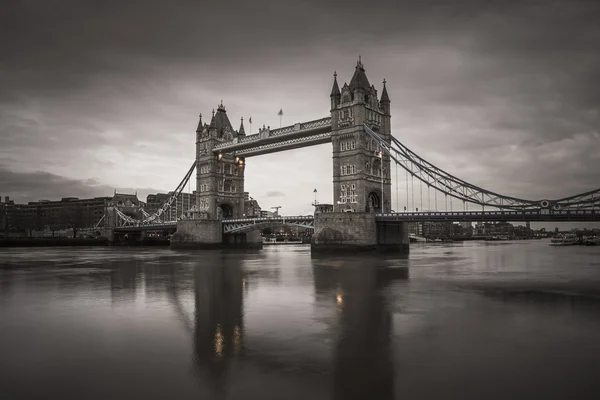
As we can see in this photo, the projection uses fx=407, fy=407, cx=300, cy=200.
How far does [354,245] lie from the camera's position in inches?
1720

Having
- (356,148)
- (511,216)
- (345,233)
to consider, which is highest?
(356,148)

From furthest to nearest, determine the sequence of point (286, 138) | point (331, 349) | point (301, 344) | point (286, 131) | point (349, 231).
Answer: point (286, 138) < point (286, 131) < point (349, 231) < point (301, 344) < point (331, 349)

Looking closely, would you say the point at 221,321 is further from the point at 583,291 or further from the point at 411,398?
the point at 583,291

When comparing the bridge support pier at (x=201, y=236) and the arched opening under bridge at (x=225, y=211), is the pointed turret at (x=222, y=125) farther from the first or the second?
the bridge support pier at (x=201, y=236)

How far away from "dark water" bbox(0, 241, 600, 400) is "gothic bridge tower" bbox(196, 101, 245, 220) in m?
49.8

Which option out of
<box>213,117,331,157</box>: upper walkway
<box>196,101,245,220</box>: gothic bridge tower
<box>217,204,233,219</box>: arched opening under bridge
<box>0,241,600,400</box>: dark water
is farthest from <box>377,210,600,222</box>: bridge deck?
<box>217,204,233,219</box>: arched opening under bridge

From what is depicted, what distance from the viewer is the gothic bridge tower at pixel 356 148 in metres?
47.1

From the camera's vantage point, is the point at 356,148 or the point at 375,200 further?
the point at 375,200

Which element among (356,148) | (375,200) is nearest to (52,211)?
(375,200)

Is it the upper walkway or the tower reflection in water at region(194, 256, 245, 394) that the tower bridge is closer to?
the upper walkway

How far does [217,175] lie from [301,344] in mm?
60649

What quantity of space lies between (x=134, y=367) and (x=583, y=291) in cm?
1906

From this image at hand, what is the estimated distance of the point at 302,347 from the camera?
9.23 m

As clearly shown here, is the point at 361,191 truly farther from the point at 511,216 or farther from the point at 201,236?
the point at 201,236
